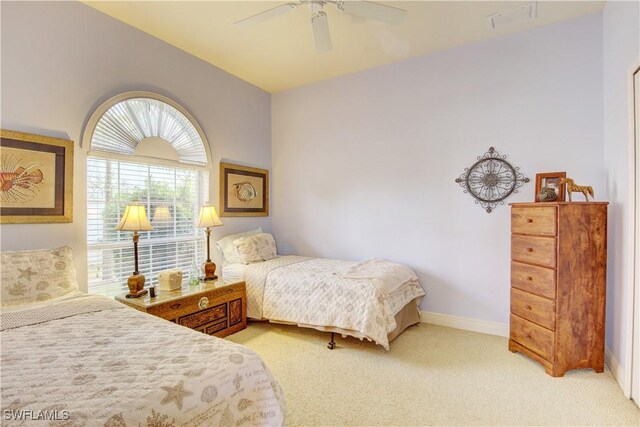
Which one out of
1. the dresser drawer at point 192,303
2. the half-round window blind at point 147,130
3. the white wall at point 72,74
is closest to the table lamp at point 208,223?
the dresser drawer at point 192,303

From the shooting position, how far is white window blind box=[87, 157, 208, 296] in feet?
8.99

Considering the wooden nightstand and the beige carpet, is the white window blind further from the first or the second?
the beige carpet

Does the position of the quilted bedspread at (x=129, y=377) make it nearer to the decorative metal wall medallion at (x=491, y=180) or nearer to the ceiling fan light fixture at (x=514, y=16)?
the decorative metal wall medallion at (x=491, y=180)

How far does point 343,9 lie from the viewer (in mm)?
2371

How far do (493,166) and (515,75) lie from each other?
0.90 m

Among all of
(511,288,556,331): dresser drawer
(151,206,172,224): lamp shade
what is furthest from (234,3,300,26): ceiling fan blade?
(511,288,556,331): dresser drawer

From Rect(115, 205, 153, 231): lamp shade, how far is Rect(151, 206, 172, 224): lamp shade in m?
0.55

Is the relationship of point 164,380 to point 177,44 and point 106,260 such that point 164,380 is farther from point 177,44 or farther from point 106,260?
point 177,44

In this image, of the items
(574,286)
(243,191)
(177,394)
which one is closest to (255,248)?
(243,191)

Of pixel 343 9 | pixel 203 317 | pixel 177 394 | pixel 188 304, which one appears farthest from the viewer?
pixel 203 317

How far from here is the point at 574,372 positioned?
7.90 ft

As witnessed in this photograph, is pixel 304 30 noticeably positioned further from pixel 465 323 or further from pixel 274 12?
pixel 465 323

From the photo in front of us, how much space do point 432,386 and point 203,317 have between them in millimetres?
2001

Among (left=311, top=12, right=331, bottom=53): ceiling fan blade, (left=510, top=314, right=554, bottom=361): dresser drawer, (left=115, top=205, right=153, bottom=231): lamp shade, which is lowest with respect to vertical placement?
(left=510, top=314, right=554, bottom=361): dresser drawer
